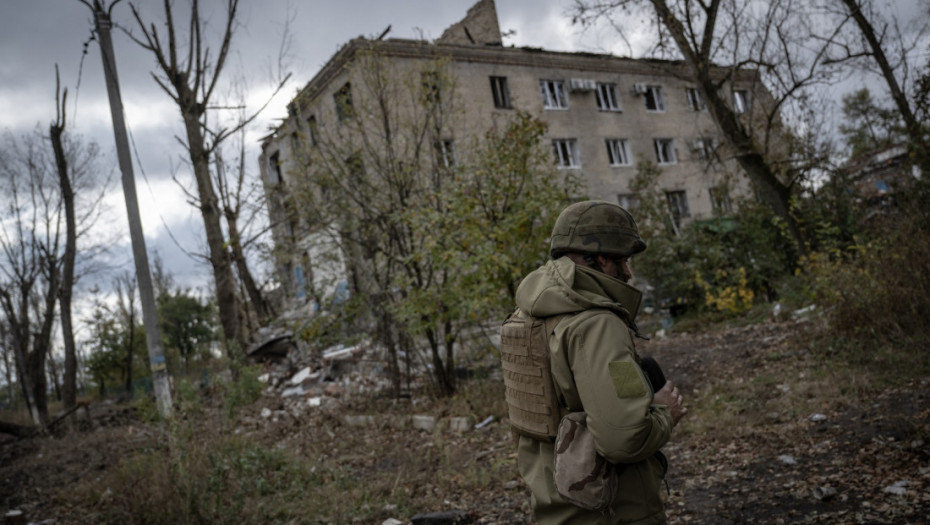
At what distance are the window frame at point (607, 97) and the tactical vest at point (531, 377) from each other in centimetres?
2597

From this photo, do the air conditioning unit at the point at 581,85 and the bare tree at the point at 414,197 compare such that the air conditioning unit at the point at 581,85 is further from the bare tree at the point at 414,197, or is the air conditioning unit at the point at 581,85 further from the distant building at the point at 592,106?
the bare tree at the point at 414,197

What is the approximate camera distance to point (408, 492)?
18.6 feet

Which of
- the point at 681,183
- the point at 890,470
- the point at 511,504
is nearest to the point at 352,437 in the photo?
the point at 511,504

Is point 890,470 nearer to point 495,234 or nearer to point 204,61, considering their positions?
point 495,234

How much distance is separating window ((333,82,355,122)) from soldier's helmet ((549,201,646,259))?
27.7 ft

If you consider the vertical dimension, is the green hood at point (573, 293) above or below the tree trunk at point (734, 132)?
below

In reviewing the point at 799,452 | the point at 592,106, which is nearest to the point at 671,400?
the point at 799,452

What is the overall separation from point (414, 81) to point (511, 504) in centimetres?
764

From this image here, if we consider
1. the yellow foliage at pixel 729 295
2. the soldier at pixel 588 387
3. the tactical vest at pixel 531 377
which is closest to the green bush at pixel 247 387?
the yellow foliage at pixel 729 295

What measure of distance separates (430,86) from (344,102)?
143 cm

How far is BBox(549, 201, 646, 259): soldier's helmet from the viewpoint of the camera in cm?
221

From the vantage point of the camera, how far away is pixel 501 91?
24.5 meters

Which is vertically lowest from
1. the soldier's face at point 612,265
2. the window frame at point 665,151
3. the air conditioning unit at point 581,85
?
the soldier's face at point 612,265

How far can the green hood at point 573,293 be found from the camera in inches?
81.0
